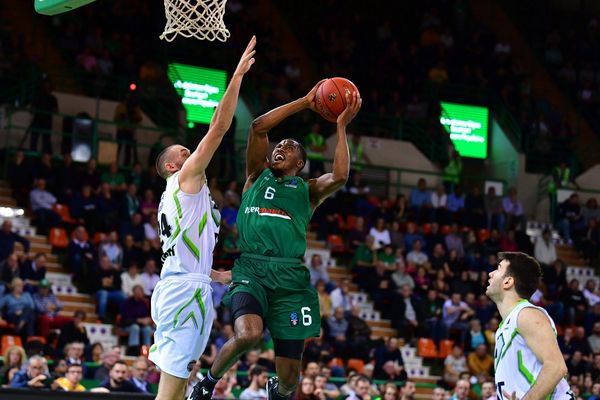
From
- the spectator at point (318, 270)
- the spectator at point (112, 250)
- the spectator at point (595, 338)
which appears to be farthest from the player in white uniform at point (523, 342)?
the spectator at point (595, 338)

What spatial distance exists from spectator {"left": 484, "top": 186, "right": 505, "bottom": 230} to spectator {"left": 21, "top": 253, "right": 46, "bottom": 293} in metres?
10.7

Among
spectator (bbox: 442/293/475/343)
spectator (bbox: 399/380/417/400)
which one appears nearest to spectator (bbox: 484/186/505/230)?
spectator (bbox: 442/293/475/343)

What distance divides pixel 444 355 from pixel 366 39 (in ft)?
35.6

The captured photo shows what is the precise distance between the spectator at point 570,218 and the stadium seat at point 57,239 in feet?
38.8

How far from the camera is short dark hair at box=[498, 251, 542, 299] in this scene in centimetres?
672

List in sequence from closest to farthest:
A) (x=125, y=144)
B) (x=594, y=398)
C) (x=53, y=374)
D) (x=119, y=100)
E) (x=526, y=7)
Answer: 1. (x=53, y=374)
2. (x=594, y=398)
3. (x=125, y=144)
4. (x=119, y=100)
5. (x=526, y=7)

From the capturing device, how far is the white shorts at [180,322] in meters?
7.60

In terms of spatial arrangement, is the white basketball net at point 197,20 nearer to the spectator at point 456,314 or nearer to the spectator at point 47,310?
the spectator at point 47,310

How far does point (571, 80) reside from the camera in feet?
98.2

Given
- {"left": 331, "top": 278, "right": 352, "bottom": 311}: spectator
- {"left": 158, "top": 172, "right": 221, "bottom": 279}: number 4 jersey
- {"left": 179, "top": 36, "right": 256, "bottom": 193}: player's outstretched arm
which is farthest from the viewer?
{"left": 331, "top": 278, "right": 352, "bottom": 311}: spectator

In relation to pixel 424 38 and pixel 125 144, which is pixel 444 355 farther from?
pixel 424 38

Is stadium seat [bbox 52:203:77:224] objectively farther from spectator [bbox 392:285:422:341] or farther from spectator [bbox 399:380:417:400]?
spectator [bbox 399:380:417:400]

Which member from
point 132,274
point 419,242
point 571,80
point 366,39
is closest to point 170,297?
point 132,274

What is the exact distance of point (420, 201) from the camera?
23.7 metres
